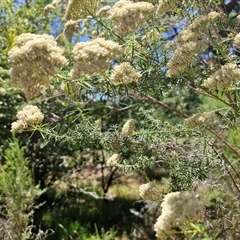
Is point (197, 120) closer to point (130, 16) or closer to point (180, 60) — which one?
point (180, 60)

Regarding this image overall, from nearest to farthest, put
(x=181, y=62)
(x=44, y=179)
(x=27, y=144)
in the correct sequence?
1. (x=181, y=62)
2. (x=27, y=144)
3. (x=44, y=179)

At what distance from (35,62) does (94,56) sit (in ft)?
0.92

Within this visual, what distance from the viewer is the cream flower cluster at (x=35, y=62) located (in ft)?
6.44

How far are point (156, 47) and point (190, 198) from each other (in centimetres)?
138

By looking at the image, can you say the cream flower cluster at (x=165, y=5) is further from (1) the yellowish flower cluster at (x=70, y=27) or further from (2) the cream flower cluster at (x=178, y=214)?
(2) the cream flower cluster at (x=178, y=214)

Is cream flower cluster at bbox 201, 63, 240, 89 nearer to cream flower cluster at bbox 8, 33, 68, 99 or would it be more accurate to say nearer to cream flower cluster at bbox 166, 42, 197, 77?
cream flower cluster at bbox 166, 42, 197, 77

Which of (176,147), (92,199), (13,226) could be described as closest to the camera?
(176,147)

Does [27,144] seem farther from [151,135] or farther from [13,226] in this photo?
[151,135]

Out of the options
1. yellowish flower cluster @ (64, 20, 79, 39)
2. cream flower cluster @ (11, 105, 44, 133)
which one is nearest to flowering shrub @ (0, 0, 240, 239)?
cream flower cluster @ (11, 105, 44, 133)

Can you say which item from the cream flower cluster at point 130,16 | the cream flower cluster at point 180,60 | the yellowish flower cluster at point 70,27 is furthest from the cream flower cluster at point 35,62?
the yellowish flower cluster at point 70,27

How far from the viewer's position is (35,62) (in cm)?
197

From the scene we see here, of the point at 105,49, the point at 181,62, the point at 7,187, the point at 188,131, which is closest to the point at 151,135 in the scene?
the point at 188,131

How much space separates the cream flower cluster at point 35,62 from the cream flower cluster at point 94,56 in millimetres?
85

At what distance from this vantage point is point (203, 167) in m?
2.57
